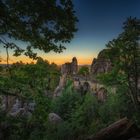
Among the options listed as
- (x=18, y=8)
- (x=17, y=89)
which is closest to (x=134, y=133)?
(x=17, y=89)

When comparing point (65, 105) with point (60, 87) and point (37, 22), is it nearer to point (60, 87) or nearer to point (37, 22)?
point (60, 87)

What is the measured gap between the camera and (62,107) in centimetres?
6359

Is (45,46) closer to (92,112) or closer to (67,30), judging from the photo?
(67,30)

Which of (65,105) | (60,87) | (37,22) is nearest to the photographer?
(37,22)

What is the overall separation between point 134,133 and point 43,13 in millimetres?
8153

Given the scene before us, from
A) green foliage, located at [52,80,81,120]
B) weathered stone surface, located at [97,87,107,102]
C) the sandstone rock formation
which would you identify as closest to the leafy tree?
green foliage, located at [52,80,81,120]

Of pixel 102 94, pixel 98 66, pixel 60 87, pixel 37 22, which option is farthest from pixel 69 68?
pixel 37 22

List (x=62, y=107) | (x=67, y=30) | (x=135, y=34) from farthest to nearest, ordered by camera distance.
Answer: (x=62, y=107) → (x=135, y=34) → (x=67, y=30)

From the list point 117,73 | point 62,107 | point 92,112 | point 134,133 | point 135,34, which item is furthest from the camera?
point 62,107

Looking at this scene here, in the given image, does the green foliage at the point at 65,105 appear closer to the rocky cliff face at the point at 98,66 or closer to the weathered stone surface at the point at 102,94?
the weathered stone surface at the point at 102,94

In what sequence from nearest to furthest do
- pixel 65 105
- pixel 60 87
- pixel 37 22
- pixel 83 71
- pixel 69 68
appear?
pixel 37 22 → pixel 65 105 → pixel 60 87 → pixel 69 68 → pixel 83 71

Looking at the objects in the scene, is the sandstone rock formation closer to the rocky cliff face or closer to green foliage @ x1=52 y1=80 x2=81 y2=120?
the rocky cliff face

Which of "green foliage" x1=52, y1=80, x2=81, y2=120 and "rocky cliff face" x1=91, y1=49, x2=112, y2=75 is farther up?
"rocky cliff face" x1=91, y1=49, x2=112, y2=75

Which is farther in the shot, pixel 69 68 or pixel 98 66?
pixel 69 68
